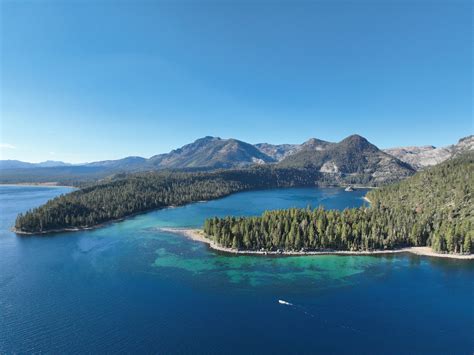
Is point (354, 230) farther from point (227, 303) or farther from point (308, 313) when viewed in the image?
point (227, 303)

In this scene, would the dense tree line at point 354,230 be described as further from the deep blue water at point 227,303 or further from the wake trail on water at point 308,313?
the wake trail on water at point 308,313

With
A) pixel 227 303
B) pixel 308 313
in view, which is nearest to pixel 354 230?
pixel 308 313

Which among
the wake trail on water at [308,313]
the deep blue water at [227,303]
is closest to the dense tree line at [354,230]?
the deep blue water at [227,303]

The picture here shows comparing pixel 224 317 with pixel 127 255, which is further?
pixel 127 255

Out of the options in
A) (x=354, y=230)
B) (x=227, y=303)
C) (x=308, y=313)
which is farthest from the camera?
(x=354, y=230)

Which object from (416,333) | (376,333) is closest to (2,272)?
(376,333)

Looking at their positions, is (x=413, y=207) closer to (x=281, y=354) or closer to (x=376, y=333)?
(x=376, y=333)

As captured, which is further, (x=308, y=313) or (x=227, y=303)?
(x=227, y=303)

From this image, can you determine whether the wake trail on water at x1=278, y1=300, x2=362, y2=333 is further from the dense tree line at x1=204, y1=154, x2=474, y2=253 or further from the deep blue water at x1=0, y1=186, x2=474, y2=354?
the dense tree line at x1=204, y1=154, x2=474, y2=253

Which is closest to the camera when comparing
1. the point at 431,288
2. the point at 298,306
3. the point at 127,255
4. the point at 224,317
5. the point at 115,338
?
the point at 115,338
